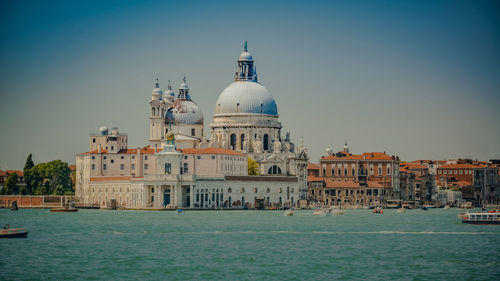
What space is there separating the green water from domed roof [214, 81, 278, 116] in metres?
49.3

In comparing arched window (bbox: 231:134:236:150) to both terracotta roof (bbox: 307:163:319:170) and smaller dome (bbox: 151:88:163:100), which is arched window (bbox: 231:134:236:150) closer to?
smaller dome (bbox: 151:88:163:100)

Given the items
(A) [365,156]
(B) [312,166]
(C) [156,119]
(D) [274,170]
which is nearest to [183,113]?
(C) [156,119]

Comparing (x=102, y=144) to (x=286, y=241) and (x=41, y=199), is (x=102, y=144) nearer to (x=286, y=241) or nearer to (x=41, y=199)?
(x=41, y=199)

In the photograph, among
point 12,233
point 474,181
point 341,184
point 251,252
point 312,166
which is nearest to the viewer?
point 251,252

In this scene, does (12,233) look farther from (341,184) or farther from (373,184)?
(373,184)

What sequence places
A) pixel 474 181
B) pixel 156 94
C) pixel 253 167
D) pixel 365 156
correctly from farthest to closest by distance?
1. pixel 474 181
2. pixel 365 156
3. pixel 156 94
4. pixel 253 167

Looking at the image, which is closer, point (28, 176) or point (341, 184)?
point (28, 176)

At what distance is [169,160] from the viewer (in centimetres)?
9938

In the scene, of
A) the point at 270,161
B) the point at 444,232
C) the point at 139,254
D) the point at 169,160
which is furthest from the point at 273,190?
the point at 139,254

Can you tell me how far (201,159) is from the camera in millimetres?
107875

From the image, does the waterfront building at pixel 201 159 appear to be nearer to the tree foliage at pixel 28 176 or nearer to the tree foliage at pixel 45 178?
the tree foliage at pixel 45 178

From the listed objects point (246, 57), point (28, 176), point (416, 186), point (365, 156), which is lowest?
point (416, 186)

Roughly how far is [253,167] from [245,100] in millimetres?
8269

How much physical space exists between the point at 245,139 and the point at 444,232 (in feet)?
→ 195
